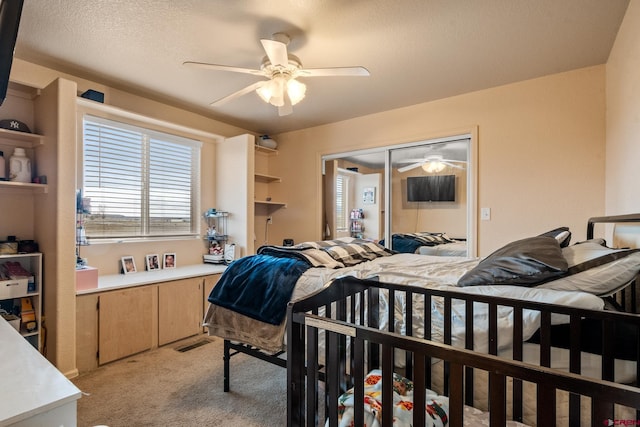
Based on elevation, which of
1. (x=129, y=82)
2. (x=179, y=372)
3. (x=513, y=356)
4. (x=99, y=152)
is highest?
(x=129, y=82)

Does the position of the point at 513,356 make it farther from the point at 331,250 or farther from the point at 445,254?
the point at 445,254

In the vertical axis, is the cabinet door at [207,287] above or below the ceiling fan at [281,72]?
below

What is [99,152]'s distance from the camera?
2.92 metres

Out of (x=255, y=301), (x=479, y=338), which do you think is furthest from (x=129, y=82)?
(x=479, y=338)

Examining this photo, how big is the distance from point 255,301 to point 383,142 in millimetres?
2406

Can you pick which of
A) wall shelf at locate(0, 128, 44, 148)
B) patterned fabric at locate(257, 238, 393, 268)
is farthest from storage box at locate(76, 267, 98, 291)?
patterned fabric at locate(257, 238, 393, 268)

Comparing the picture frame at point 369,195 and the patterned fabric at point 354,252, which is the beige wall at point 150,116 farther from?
the patterned fabric at point 354,252

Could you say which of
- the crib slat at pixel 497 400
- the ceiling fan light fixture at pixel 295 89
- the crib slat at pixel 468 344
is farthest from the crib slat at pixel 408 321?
the ceiling fan light fixture at pixel 295 89

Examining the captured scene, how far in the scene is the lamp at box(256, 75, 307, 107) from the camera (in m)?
2.20

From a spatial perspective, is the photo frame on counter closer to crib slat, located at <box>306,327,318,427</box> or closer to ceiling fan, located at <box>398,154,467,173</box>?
crib slat, located at <box>306,327,318,427</box>

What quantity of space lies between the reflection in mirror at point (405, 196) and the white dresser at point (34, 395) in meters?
3.14

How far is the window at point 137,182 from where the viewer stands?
114 inches

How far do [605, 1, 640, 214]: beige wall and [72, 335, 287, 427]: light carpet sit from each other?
2.45 meters

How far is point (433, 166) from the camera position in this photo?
349 centimetres
